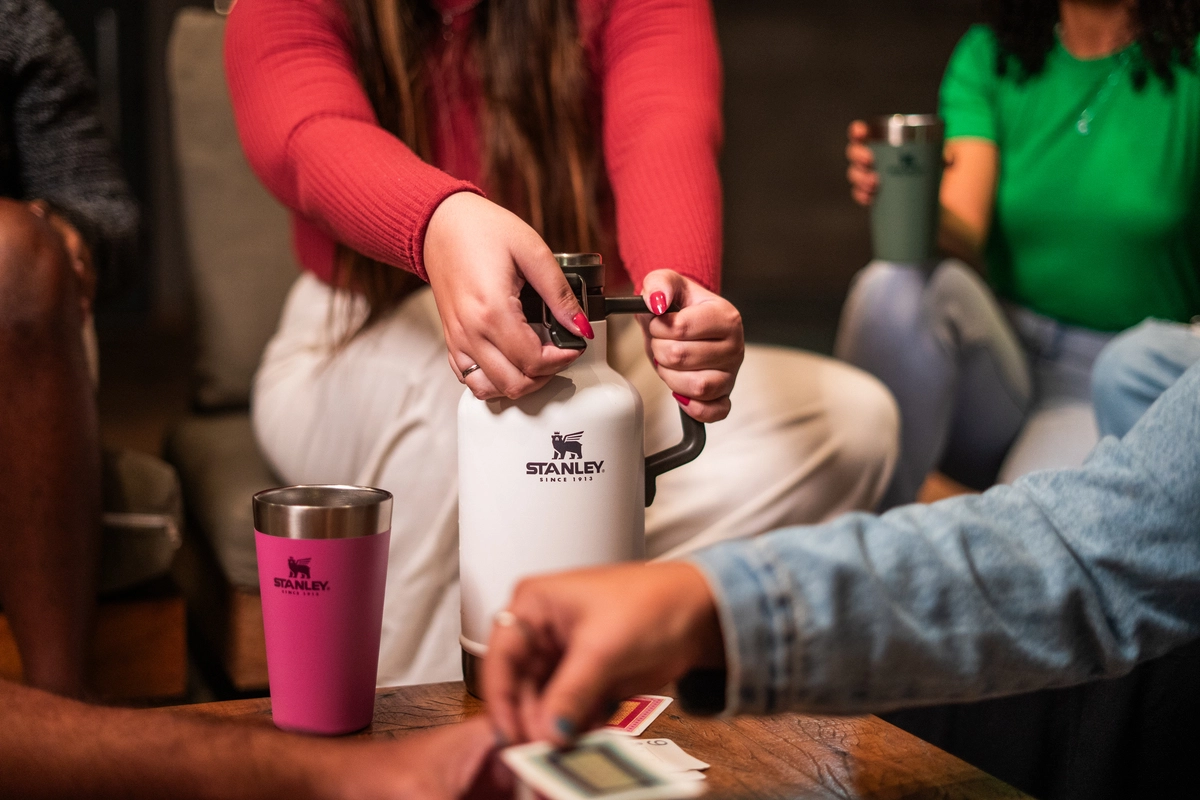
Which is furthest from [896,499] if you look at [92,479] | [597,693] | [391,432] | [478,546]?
[597,693]

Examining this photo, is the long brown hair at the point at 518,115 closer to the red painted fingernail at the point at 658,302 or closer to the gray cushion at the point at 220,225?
the red painted fingernail at the point at 658,302

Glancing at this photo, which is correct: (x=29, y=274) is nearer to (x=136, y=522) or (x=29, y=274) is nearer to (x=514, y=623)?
(x=136, y=522)

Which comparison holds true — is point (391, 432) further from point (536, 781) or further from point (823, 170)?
point (823, 170)

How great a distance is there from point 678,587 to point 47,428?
0.84 m

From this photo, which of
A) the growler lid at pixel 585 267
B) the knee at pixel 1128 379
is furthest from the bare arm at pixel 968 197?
the growler lid at pixel 585 267

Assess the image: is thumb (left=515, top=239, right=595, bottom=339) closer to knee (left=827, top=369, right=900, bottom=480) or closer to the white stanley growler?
the white stanley growler

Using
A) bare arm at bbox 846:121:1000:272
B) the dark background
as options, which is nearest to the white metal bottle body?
bare arm at bbox 846:121:1000:272

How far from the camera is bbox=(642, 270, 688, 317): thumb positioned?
0.89 metres

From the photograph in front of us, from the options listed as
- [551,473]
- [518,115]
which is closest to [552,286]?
[551,473]

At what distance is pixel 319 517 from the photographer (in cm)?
75

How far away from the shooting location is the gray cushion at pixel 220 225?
1.76 meters

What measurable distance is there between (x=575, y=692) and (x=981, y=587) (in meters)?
0.24

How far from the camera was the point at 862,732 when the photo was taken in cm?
77

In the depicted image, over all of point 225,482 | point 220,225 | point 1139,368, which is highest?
point 220,225
